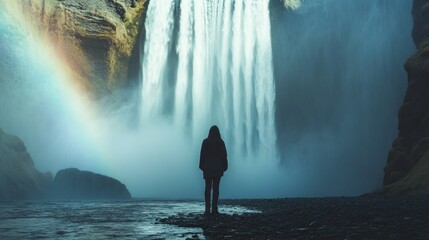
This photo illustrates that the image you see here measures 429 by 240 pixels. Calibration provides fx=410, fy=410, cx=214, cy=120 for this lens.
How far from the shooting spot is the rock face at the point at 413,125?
100 feet

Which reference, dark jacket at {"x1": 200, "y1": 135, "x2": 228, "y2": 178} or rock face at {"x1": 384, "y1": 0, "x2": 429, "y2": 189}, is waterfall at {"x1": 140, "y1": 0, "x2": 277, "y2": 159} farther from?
dark jacket at {"x1": 200, "y1": 135, "x2": 228, "y2": 178}

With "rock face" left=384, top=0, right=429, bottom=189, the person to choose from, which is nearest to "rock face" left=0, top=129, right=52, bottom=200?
the person

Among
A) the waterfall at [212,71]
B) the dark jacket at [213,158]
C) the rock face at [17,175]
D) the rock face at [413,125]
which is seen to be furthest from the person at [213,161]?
the waterfall at [212,71]

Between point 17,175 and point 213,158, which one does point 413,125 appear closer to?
point 213,158

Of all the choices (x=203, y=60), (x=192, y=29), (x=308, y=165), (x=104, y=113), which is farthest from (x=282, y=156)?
(x=104, y=113)

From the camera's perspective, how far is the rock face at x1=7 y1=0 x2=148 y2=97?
52.9 m

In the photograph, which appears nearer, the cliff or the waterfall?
the cliff

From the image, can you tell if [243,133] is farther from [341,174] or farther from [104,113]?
[104,113]

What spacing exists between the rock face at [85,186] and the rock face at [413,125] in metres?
25.8

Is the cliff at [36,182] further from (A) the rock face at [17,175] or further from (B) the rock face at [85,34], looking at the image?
(B) the rock face at [85,34]

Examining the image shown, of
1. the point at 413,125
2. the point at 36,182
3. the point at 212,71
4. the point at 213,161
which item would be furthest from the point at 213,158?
the point at 212,71

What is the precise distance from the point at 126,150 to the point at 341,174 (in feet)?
98.5

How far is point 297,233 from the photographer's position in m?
6.82

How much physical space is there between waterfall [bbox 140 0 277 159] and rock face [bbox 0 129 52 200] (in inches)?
743
